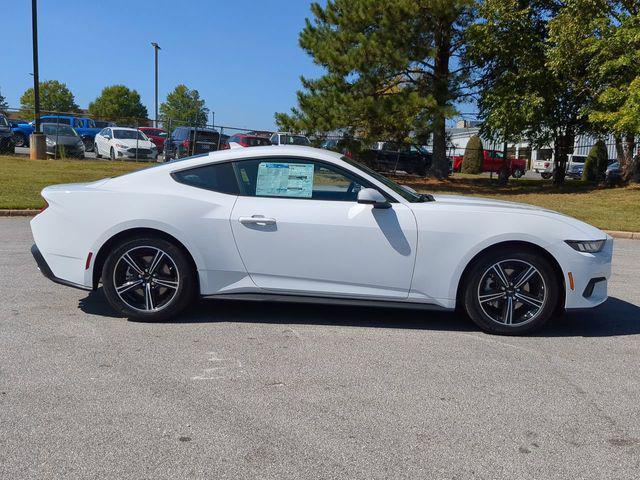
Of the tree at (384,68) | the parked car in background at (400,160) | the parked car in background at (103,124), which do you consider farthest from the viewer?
the parked car in background at (103,124)

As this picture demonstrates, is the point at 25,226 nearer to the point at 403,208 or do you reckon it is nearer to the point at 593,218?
the point at 403,208

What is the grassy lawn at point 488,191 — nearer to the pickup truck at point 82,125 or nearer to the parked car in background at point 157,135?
the pickup truck at point 82,125

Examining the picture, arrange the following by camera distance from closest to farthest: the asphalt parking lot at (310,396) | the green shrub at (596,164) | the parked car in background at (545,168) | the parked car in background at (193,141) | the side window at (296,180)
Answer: the asphalt parking lot at (310,396) < the side window at (296,180) < the parked car in background at (193,141) < the green shrub at (596,164) < the parked car in background at (545,168)

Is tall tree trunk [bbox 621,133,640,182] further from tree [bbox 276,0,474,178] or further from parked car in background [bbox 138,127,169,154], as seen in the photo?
parked car in background [bbox 138,127,169,154]

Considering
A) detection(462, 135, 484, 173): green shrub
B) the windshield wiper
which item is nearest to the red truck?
detection(462, 135, 484, 173): green shrub

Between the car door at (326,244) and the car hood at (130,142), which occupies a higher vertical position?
the car hood at (130,142)

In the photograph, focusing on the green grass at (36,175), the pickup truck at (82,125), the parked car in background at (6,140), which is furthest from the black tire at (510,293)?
the pickup truck at (82,125)

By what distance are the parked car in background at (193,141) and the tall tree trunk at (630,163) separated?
16.6 meters

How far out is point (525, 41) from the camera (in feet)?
71.3

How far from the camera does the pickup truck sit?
Answer: 3018cm

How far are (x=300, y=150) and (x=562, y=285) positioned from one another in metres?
2.43

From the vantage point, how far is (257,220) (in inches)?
190

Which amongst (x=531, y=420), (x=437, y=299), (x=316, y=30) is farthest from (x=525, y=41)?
(x=531, y=420)

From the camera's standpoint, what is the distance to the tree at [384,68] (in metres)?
20.0
